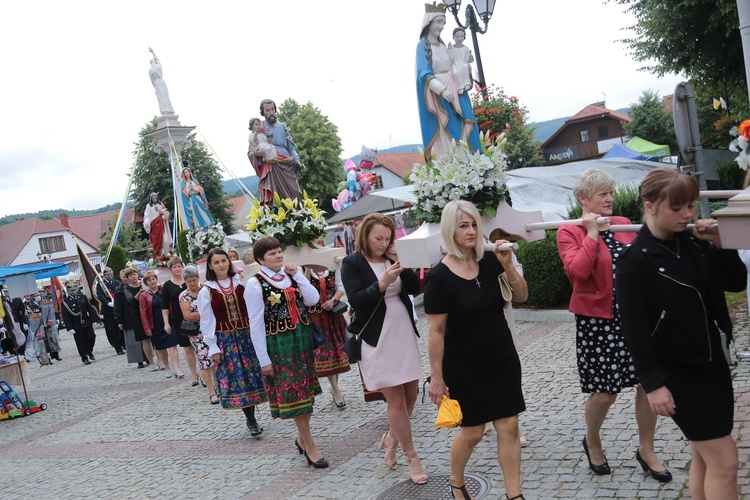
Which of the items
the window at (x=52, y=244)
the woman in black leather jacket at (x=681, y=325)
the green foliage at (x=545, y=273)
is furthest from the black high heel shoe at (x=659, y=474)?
the window at (x=52, y=244)

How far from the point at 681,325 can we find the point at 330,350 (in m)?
5.12

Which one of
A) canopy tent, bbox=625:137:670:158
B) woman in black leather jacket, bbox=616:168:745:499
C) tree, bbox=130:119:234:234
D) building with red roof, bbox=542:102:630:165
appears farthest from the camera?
building with red roof, bbox=542:102:630:165

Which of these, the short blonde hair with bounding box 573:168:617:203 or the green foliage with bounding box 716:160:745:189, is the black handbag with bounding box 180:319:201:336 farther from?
the green foliage with bounding box 716:160:745:189

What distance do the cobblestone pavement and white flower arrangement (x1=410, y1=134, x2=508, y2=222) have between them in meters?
1.90

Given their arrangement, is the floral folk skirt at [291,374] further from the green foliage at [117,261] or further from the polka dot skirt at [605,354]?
the green foliage at [117,261]

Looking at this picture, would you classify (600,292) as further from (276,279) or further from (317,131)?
(317,131)

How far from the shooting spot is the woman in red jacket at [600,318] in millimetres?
4406

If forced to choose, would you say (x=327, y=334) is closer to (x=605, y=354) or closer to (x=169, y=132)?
(x=605, y=354)

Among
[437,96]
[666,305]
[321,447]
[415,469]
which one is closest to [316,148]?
[437,96]

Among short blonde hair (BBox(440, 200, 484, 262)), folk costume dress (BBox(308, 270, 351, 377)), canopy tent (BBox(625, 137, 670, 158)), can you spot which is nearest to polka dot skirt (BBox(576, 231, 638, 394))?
short blonde hair (BBox(440, 200, 484, 262))

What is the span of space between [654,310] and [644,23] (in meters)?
14.0

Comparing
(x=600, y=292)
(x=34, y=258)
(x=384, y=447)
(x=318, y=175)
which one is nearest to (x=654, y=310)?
(x=600, y=292)

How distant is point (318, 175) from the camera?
5344cm

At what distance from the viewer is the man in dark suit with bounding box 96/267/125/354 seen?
704 inches
